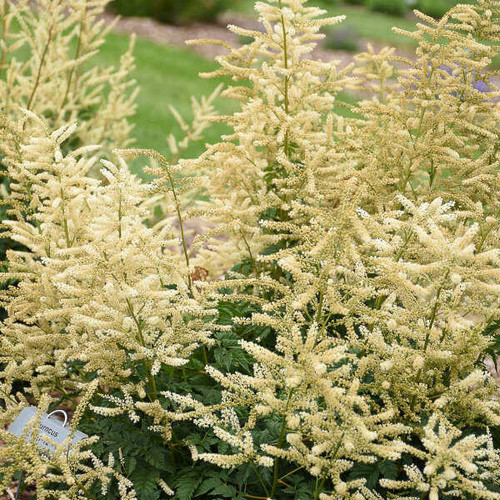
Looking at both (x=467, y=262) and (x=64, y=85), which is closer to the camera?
(x=467, y=262)

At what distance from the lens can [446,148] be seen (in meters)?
3.18

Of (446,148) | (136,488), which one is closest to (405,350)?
(136,488)

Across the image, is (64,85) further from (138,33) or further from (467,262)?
(138,33)

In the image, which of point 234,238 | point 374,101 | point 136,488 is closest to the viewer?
point 136,488

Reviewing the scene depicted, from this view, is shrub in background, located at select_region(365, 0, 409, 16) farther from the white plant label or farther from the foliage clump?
the white plant label

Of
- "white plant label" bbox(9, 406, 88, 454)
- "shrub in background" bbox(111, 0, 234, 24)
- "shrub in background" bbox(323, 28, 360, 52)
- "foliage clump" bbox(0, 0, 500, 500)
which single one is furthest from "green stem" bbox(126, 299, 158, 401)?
"shrub in background" bbox(111, 0, 234, 24)

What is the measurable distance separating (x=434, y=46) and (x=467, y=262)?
55.5 inches

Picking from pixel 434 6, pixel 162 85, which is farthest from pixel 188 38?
pixel 434 6

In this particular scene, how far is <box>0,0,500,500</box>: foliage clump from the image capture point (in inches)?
82.8

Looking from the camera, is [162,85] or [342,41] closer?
[162,85]

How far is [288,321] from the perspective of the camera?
2.23 m

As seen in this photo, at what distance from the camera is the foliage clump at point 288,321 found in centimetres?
210

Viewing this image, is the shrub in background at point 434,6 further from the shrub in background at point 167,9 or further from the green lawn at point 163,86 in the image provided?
the green lawn at point 163,86

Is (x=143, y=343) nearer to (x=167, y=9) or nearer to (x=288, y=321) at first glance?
(x=288, y=321)
